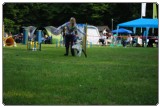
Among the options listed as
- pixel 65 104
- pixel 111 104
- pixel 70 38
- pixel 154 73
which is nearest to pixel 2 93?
pixel 65 104

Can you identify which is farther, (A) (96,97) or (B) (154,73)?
(B) (154,73)

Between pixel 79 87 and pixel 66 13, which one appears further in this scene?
pixel 66 13

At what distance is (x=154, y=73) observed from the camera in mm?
8039

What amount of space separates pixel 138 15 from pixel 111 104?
121 feet

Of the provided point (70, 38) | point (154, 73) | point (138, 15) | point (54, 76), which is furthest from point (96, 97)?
point (138, 15)

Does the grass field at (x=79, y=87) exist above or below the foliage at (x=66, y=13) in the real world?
below

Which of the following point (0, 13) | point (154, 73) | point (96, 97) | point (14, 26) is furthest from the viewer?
point (14, 26)

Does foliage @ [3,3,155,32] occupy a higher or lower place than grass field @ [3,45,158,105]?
higher

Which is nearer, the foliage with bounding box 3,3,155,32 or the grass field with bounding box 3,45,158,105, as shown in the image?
the grass field with bounding box 3,45,158,105

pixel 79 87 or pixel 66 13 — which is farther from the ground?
pixel 66 13

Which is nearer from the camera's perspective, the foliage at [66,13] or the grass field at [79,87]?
the grass field at [79,87]

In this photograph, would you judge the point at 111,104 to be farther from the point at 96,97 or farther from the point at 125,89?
the point at 125,89

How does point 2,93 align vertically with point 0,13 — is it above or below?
below

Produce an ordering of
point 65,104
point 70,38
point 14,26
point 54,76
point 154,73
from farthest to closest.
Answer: point 14,26
point 70,38
point 154,73
point 54,76
point 65,104
